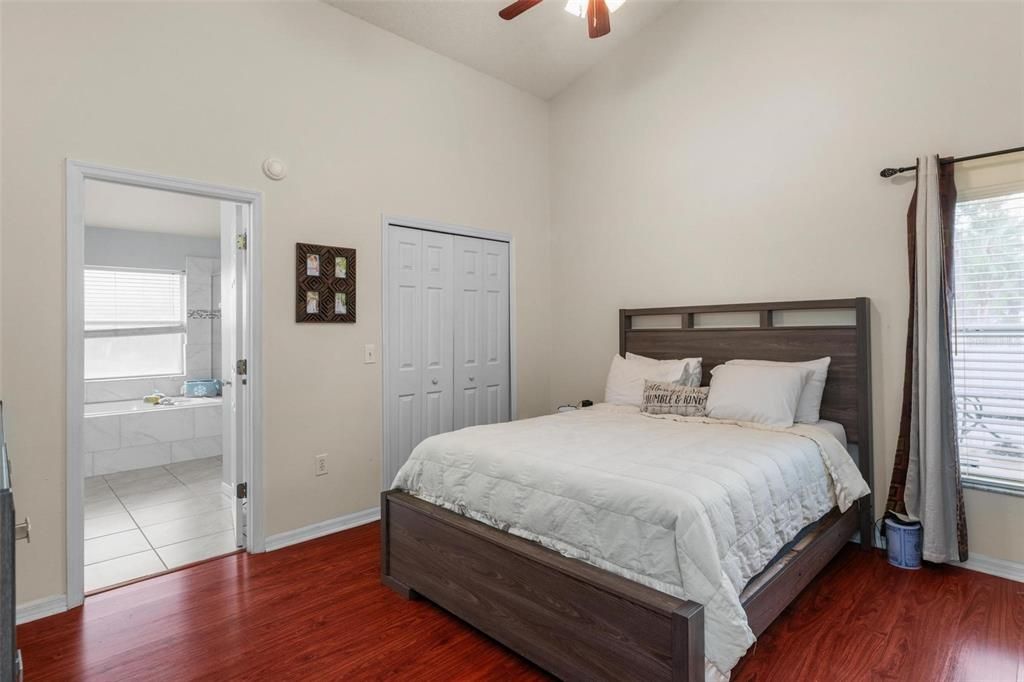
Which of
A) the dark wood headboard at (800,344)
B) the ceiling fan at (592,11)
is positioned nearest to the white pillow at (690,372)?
the dark wood headboard at (800,344)

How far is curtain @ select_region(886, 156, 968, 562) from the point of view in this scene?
8.37 feet

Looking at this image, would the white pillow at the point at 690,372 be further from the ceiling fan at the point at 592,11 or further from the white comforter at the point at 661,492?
the ceiling fan at the point at 592,11

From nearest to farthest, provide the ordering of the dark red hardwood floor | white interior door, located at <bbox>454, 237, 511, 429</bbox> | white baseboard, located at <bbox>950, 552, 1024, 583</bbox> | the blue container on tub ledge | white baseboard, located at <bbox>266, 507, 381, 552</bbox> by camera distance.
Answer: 1. the dark red hardwood floor
2. white baseboard, located at <bbox>950, 552, 1024, 583</bbox>
3. white baseboard, located at <bbox>266, 507, 381, 552</bbox>
4. white interior door, located at <bbox>454, 237, 511, 429</bbox>
5. the blue container on tub ledge

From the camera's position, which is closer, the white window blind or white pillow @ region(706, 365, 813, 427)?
white pillow @ region(706, 365, 813, 427)

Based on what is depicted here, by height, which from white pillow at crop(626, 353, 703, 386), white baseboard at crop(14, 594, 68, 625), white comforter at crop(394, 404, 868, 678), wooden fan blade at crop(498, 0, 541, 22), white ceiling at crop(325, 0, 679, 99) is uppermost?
white ceiling at crop(325, 0, 679, 99)

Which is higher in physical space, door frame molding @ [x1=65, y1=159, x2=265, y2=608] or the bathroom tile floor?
door frame molding @ [x1=65, y1=159, x2=265, y2=608]

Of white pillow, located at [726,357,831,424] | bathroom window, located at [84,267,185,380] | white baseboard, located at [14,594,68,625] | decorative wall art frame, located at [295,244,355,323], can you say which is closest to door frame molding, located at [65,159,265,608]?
white baseboard, located at [14,594,68,625]

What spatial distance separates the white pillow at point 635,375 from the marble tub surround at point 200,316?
4900 mm

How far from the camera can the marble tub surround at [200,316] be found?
239 inches

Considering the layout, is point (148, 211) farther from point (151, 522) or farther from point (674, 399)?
point (674, 399)

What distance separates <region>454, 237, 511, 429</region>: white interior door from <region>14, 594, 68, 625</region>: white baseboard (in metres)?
2.31

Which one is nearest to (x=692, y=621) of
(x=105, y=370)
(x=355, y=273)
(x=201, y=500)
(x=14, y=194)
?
(x=355, y=273)

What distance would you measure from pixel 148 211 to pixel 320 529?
3798 mm

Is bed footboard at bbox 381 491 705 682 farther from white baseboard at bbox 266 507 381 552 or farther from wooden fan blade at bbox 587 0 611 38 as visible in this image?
wooden fan blade at bbox 587 0 611 38
